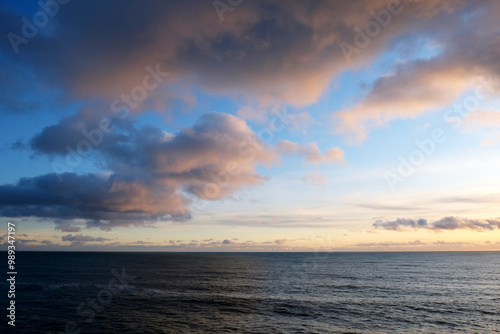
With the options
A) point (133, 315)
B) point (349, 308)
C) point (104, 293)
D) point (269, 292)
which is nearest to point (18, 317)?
point (133, 315)

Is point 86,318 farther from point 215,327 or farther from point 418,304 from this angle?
point 418,304

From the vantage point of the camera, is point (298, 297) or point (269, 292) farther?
point (269, 292)

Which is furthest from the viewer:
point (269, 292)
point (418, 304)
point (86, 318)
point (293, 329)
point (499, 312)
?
point (269, 292)

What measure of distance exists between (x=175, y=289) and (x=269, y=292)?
23.0 meters

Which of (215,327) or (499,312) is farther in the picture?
(499,312)

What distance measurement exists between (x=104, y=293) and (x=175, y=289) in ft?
52.3

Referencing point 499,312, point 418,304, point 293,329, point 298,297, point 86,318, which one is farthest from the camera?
point 298,297

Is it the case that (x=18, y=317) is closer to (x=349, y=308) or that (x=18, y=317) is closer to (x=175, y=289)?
(x=175, y=289)

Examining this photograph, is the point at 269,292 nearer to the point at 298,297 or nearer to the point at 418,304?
the point at 298,297

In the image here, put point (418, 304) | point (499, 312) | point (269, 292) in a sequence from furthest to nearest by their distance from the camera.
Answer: point (269, 292), point (418, 304), point (499, 312)

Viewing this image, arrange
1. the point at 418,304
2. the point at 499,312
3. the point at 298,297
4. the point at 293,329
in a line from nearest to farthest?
the point at 293,329
the point at 499,312
the point at 418,304
the point at 298,297

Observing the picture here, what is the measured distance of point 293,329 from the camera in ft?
140

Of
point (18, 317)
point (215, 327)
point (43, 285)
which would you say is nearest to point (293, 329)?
point (215, 327)

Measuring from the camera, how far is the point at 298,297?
6581 centimetres
